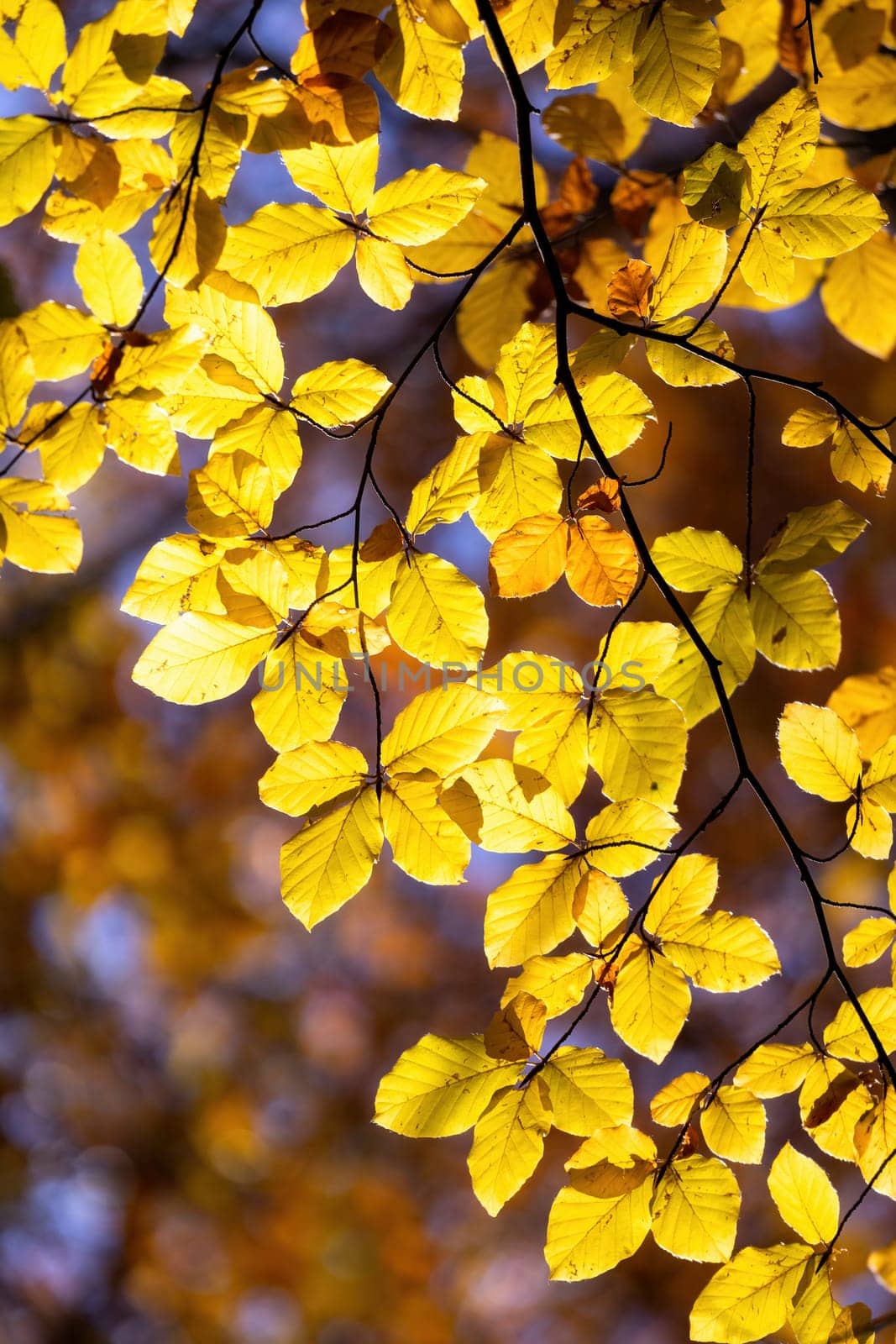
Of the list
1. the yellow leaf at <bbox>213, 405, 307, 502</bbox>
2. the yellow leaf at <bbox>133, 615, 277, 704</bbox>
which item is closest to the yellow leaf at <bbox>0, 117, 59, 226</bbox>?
the yellow leaf at <bbox>213, 405, 307, 502</bbox>

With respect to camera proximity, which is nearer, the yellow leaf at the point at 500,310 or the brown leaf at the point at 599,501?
the brown leaf at the point at 599,501

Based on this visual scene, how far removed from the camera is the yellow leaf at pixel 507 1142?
2.71ft

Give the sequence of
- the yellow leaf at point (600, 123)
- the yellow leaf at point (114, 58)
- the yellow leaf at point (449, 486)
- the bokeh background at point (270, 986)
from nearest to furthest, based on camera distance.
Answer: the yellow leaf at point (114, 58)
the yellow leaf at point (449, 486)
the yellow leaf at point (600, 123)
the bokeh background at point (270, 986)

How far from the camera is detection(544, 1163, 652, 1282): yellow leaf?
0.85 metres

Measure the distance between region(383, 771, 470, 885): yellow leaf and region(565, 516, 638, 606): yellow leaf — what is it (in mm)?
247

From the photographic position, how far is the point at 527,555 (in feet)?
2.86

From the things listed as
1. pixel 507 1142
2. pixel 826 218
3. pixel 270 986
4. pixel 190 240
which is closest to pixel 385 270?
pixel 190 240

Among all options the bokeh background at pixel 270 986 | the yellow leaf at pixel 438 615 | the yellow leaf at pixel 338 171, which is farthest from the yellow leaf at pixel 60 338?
the bokeh background at pixel 270 986

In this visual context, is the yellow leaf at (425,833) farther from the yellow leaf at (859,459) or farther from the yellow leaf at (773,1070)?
the yellow leaf at (859,459)

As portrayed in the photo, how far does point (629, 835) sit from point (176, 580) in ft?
1.67

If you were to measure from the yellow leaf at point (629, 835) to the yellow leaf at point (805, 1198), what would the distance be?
0.33 m

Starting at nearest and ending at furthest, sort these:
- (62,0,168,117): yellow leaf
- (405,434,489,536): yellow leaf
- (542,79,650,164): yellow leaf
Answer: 1. (62,0,168,117): yellow leaf
2. (405,434,489,536): yellow leaf
3. (542,79,650,164): yellow leaf

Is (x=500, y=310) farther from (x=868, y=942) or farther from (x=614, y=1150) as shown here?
(x=614, y=1150)

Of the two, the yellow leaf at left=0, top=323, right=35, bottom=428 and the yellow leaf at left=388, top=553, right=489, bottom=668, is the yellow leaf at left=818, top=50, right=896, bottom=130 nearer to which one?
the yellow leaf at left=388, top=553, right=489, bottom=668
